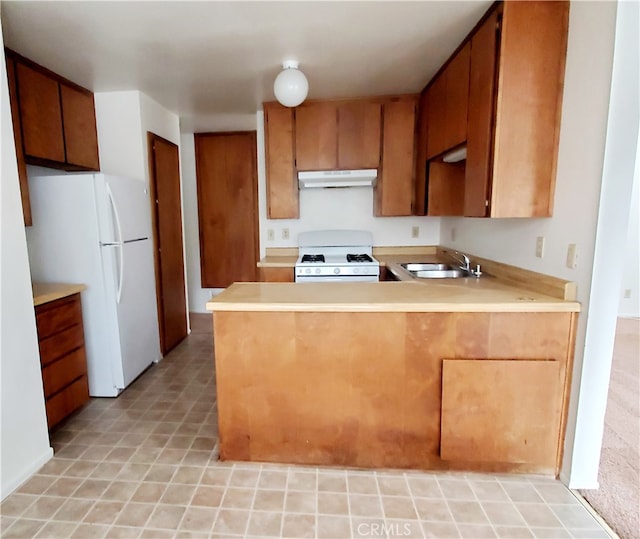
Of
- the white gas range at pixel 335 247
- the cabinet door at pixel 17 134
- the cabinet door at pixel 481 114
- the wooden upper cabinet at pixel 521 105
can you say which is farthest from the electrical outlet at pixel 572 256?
the cabinet door at pixel 17 134

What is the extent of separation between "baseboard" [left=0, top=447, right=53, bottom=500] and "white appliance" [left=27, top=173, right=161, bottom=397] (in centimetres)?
73

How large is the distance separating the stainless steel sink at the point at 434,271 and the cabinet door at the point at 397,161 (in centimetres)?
56

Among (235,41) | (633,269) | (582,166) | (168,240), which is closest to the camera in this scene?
(582,166)

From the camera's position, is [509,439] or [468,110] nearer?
[509,439]

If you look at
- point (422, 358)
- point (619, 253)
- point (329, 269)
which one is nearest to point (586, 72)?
point (619, 253)

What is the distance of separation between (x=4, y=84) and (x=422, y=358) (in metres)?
2.42

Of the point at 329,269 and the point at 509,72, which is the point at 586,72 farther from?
the point at 329,269

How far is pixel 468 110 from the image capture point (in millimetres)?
2027

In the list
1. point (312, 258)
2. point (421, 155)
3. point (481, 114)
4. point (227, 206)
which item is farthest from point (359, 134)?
point (227, 206)

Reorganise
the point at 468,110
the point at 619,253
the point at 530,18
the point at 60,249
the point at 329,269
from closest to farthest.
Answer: the point at 619,253, the point at 530,18, the point at 468,110, the point at 60,249, the point at 329,269

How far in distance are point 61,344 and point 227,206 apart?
2.73 metres

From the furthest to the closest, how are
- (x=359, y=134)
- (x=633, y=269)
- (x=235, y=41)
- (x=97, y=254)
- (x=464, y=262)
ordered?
(x=633, y=269) → (x=359, y=134) → (x=464, y=262) → (x=97, y=254) → (x=235, y=41)

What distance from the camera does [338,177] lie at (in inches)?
122

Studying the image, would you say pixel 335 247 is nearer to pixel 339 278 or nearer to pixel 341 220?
pixel 341 220
